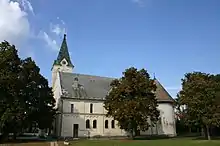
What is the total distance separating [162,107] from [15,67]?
119 feet

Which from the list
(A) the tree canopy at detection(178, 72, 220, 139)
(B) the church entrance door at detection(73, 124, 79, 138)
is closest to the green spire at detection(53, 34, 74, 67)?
(B) the church entrance door at detection(73, 124, 79, 138)

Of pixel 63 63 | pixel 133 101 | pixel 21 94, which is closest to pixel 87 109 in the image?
pixel 133 101

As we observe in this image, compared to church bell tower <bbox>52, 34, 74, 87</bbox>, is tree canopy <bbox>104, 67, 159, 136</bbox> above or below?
below

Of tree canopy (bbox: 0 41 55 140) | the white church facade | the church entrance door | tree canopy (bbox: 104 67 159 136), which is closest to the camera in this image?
tree canopy (bbox: 0 41 55 140)

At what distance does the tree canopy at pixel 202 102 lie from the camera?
46156 mm

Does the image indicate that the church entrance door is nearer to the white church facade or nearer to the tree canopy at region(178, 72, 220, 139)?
the white church facade

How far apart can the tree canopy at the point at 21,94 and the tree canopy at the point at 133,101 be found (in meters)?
12.1

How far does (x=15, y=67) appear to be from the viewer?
160ft

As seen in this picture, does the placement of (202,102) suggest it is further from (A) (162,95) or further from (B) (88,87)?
(B) (88,87)

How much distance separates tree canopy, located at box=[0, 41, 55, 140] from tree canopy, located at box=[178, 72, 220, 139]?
81.7ft

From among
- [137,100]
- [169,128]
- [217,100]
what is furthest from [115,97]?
[169,128]

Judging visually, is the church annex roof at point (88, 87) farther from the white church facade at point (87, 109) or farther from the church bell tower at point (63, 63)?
the church bell tower at point (63, 63)

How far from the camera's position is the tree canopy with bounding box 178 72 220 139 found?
1817 inches

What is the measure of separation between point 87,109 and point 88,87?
5.89 meters
